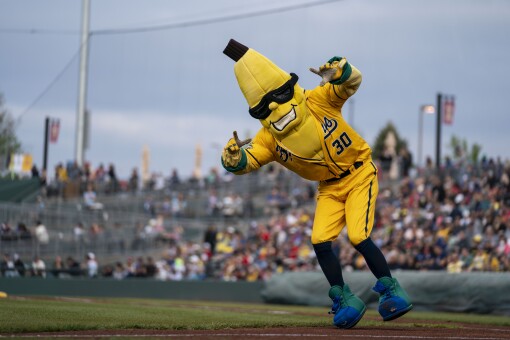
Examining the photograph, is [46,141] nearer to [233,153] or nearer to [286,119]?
[233,153]

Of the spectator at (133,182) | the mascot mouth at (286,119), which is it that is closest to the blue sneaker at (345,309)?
the mascot mouth at (286,119)

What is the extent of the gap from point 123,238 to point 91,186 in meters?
3.31

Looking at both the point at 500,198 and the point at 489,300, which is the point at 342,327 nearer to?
the point at 489,300

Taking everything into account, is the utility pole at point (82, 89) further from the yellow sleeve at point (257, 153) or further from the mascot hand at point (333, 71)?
the mascot hand at point (333, 71)

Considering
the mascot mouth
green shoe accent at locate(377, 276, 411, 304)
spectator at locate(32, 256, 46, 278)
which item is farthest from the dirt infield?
spectator at locate(32, 256, 46, 278)

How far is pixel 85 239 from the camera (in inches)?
1055

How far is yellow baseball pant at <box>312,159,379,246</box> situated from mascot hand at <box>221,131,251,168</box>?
0.99m

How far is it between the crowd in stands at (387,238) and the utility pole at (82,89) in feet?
15.4

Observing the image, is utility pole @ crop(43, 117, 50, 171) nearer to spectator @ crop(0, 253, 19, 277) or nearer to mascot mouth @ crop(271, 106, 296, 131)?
spectator @ crop(0, 253, 19, 277)

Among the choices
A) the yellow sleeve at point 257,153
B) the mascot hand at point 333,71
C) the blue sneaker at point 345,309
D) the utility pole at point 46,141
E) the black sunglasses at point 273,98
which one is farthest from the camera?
the utility pole at point 46,141

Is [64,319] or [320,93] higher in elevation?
[320,93]

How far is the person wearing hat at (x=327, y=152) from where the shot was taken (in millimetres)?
9164

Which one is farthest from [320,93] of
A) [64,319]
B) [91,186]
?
[91,186]

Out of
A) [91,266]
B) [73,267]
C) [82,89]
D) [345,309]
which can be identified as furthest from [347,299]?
[82,89]
